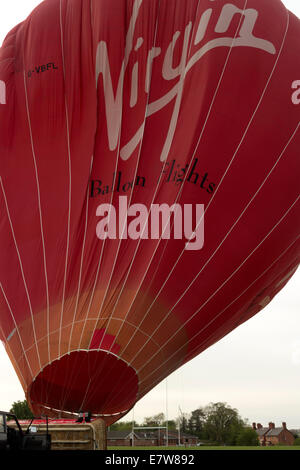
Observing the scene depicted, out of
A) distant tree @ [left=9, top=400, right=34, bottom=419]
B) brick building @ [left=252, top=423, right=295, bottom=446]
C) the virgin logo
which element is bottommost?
brick building @ [left=252, top=423, right=295, bottom=446]

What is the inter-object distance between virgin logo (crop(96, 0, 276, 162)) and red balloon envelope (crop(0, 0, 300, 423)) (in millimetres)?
24

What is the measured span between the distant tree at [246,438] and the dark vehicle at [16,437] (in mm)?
35950

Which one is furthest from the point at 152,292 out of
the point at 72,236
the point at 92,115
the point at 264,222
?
the point at 92,115

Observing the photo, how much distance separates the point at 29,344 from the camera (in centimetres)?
942

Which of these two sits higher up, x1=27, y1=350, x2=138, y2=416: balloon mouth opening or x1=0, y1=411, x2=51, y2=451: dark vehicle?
x1=27, y1=350, x2=138, y2=416: balloon mouth opening

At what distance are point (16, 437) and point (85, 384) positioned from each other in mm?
2549

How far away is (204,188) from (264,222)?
1127 millimetres

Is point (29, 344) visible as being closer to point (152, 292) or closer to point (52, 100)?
point (152, 292)

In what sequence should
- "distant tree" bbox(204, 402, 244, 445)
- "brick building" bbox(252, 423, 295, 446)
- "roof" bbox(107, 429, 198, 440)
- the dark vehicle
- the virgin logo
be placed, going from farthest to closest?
1. "brick building" bbox(252, 423, 295, 446)
2. "distant tree" bbox(204, 402, 244, 445)
3. "roof" bbox(107, 429, 198, 440)
4. the virgin logo
5. the dark vehicle

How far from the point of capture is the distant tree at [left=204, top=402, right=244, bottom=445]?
49237mm

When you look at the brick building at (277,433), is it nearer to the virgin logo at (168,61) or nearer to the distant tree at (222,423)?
the distant tree at (222,423)
